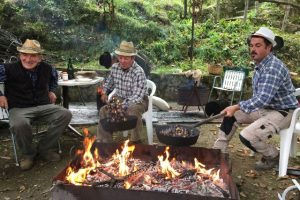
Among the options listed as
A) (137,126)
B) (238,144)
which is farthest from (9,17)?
(238,144)

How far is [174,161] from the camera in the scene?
4316 mm

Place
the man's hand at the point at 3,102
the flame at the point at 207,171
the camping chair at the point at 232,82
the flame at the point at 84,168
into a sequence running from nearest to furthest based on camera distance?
the flame at the point at 84,168, the flame at the point at 207,171, the man's hand at the point at 3,102, the camping chair at the point at 232,82

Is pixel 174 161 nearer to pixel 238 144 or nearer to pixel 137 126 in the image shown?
pixel 137 126

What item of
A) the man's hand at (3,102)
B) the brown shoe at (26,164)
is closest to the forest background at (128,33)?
the man's hand at (3,102)

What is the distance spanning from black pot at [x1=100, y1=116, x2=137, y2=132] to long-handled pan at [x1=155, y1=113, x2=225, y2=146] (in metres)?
0.55

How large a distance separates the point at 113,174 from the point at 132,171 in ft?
0.77

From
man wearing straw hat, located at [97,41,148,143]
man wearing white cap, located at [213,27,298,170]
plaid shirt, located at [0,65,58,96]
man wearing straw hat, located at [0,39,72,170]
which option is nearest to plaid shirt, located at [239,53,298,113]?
man wearing white cap, located at [213,27,298,170]

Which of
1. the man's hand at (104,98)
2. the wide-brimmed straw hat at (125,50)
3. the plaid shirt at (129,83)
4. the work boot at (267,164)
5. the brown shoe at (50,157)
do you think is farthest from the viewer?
the man's hand at (104,98)

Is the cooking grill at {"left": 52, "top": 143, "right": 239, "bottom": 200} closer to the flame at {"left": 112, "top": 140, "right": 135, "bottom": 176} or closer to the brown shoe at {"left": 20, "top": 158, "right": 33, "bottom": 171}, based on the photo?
the flame at {"left": 112, "top": 140, "right": 135, "bottom": 176}

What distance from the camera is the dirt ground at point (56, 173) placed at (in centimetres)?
430

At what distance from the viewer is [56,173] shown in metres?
4.80

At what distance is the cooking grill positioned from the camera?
10.1 feet

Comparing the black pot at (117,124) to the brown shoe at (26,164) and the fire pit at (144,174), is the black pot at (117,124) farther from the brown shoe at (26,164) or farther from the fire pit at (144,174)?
the brown shoe at (26,164)

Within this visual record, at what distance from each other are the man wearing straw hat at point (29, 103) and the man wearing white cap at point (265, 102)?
247 centimetres
